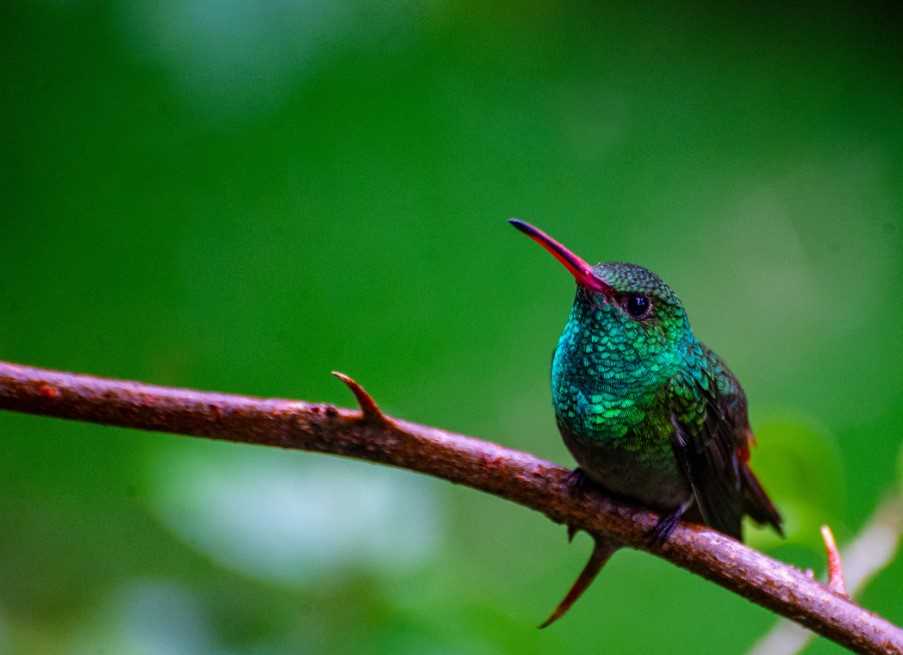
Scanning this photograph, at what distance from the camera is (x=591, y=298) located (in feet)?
Result: 5.67

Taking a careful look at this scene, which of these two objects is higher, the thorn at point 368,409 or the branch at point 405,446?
the thorn at point 368,409

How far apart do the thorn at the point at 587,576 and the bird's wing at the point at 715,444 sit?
27 centimetres

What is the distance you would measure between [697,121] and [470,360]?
55.9 inches

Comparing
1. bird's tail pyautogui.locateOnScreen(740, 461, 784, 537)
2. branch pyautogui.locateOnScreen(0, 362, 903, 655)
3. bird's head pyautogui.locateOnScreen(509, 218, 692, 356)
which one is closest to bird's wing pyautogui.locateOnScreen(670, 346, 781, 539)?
bird's tail pyautogui.locateOnScreen(740, 461, 784, 537)

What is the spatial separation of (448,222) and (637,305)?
2176 millimetres

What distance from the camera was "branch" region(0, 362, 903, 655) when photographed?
4.19 ft

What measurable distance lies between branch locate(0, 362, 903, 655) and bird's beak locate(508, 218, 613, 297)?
1.06 ft

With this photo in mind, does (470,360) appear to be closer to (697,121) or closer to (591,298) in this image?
(697,121)

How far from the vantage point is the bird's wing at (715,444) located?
1.80 m

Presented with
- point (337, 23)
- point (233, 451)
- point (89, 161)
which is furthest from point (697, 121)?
point (233, 451)

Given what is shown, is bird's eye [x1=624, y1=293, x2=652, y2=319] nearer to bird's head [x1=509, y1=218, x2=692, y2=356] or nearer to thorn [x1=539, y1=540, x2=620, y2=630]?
bird's head [x1=509, y1=218, x2=692, y2=356]

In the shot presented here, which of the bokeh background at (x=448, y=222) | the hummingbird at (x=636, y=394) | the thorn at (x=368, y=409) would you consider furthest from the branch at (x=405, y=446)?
the bokeh background at (x=448, y=222)

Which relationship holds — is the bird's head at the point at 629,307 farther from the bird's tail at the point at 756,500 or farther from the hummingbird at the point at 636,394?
the bird's tail at the point at 756,500

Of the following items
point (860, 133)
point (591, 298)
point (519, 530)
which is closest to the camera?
point (591, 298)
